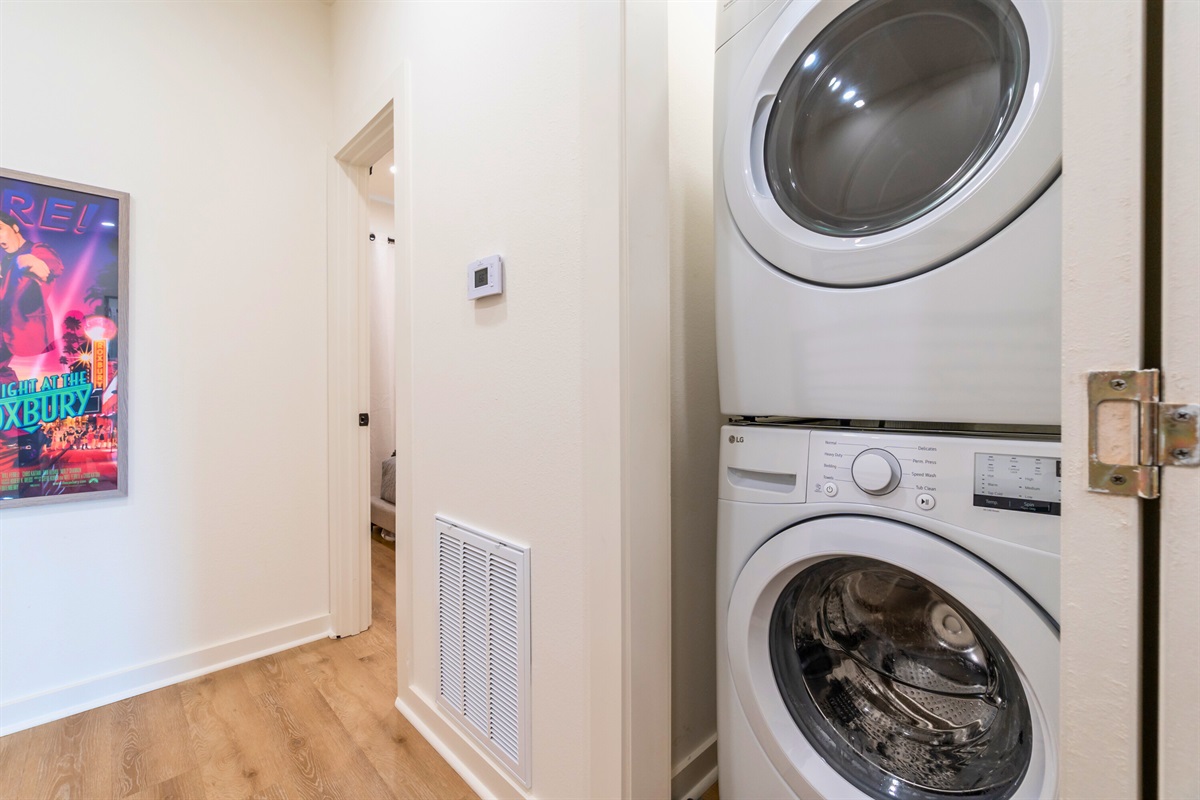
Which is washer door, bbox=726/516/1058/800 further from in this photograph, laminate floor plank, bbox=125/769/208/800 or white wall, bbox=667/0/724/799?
laminate floor plank, bbox=125/769/208/800

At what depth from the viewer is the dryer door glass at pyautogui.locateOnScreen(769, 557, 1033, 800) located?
0.69 meters

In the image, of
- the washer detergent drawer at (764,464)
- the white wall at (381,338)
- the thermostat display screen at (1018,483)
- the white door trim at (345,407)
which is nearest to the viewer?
the thermostat display screen at (1018,483)

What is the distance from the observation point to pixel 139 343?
171cm

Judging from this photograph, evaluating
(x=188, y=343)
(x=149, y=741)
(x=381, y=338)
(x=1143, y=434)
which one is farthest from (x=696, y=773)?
(x=381, y=338)

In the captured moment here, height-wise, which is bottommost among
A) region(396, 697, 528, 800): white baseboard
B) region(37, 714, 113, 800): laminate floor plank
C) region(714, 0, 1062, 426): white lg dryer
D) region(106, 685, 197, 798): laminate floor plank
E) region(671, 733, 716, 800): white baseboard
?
region(37, 714, 113, 800): laminate floor plank

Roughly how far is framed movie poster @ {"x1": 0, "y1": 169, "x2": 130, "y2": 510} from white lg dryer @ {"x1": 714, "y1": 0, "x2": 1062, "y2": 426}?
1.99 m

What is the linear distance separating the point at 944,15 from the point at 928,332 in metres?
0.45

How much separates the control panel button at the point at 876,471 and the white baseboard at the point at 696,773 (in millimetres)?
905

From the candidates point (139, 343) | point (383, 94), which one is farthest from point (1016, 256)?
point (139, 343)

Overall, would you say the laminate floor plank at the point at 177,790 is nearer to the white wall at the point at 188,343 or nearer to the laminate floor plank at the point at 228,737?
the laminate floor plank at the point at 228,737

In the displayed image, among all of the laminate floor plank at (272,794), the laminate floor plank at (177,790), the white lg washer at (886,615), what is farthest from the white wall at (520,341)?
the laminate floor plank at (177,790)

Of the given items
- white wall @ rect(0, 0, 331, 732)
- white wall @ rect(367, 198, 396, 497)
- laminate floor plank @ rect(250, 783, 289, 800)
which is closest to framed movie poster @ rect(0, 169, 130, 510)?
white wall @ rect(0, 0, 331, 732)

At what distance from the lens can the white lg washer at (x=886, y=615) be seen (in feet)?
1.99

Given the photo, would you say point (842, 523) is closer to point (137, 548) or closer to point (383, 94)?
point (383, 94)
